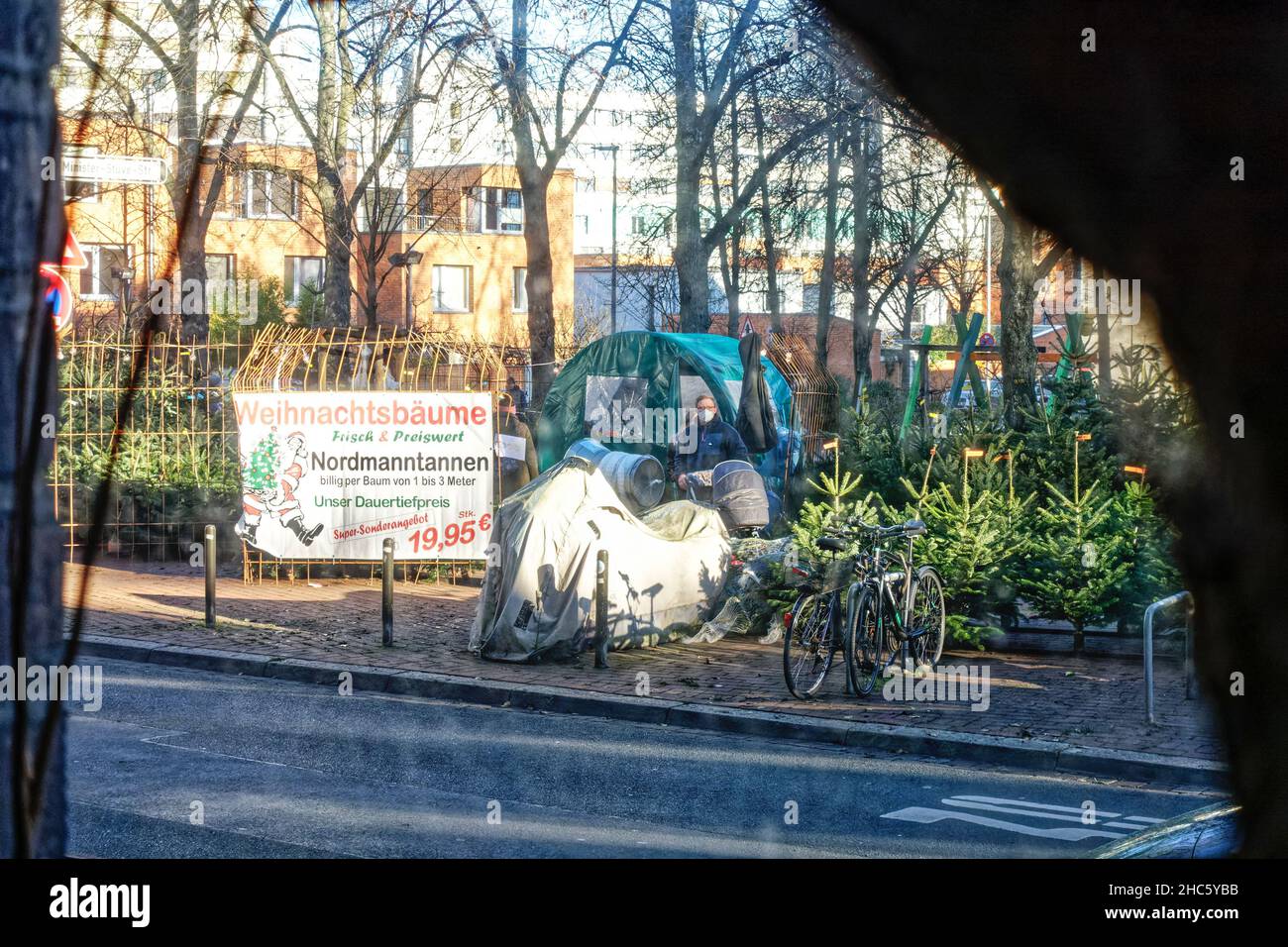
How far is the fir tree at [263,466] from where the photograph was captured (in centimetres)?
1552

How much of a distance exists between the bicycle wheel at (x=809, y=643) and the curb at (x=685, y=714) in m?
0.59

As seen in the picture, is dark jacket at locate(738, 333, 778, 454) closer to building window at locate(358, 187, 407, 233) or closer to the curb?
the curb

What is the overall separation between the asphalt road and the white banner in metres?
5.71

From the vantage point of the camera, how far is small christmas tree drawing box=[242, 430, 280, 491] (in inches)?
611

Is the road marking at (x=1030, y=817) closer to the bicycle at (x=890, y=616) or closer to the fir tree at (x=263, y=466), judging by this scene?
the bicycle at (x=890, y=616)

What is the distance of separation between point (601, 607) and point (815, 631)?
1.88 m

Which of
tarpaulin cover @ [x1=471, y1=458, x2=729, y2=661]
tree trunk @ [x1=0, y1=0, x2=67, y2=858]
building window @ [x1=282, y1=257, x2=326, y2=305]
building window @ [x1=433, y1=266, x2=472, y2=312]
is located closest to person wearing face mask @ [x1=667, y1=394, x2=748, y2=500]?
tarpaulin cover @ [x1=471, y1=458, x2=729, y2=661]

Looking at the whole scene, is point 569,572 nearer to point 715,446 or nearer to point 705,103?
point 715,446

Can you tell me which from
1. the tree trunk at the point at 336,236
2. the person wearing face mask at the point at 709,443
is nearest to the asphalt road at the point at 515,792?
the person wearing face mask at the point at 709,443

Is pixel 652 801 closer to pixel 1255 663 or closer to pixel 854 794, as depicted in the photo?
pixel 854 794

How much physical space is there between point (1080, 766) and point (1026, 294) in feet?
30.9

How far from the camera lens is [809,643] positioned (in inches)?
395

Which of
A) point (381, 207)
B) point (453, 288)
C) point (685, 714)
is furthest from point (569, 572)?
point (453, 288)

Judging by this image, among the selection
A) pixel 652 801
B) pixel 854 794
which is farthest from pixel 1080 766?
pixel 652 801
